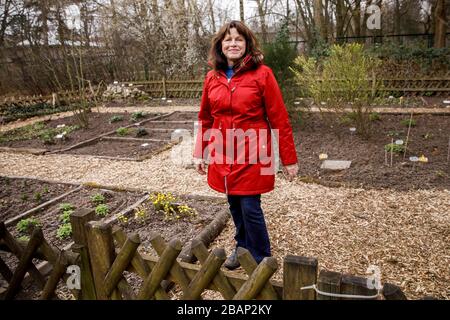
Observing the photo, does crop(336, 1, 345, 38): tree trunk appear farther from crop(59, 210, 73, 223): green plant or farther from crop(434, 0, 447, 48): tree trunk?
crop(59, 210, 73, 223): green plant

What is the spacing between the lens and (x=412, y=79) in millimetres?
11453

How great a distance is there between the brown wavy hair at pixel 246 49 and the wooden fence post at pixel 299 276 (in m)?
1.50

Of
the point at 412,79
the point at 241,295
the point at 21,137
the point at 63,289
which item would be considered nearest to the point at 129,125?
the point at 21,137

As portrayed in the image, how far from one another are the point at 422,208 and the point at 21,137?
855 centimetres

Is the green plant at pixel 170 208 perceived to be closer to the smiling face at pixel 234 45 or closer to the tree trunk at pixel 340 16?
the smiling face at pixel 234 45

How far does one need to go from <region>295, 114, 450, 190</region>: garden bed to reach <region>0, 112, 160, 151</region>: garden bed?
4899 mm

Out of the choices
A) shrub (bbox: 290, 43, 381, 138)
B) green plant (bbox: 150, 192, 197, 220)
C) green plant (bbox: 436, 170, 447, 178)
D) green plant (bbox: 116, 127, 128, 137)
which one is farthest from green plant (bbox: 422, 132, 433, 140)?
green plant (bbox: 116, 127, 128, 137)

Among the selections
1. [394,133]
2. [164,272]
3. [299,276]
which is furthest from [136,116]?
[299,276]

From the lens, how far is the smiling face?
7.95 feet

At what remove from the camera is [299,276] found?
138 centimetres

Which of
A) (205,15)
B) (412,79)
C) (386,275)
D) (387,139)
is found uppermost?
(205,15)

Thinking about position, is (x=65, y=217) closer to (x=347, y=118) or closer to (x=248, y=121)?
(x=248, y=121)

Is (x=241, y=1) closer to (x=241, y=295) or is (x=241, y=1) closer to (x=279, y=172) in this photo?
(x=279, y=172)

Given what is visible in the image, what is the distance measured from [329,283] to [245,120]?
1391 millimetres
